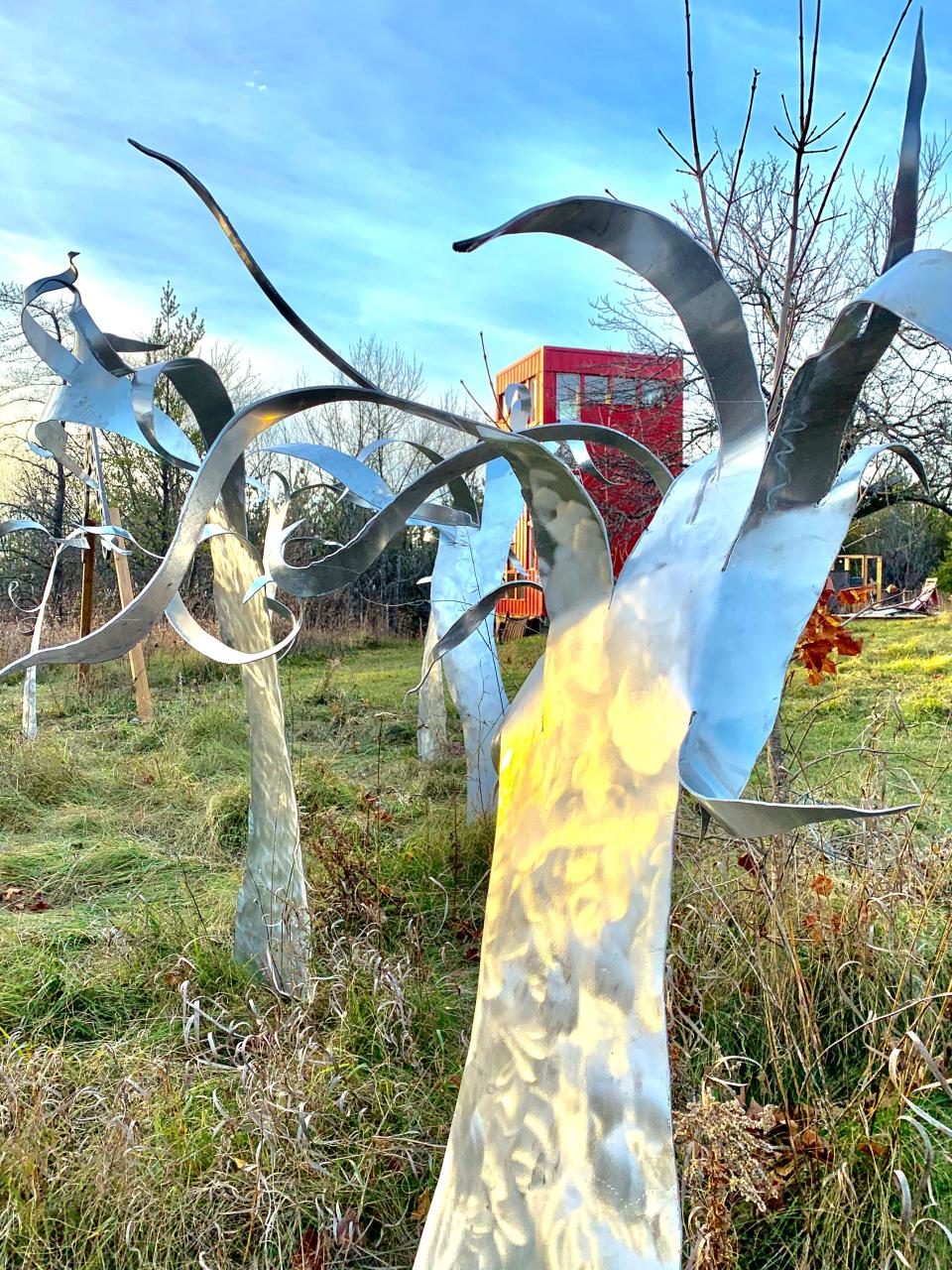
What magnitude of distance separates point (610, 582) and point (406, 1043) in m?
1.65

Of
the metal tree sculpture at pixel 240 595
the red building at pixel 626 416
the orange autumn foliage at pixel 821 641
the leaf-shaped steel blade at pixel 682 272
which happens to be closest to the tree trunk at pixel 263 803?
the metal tree sculpture at pixel 240 595

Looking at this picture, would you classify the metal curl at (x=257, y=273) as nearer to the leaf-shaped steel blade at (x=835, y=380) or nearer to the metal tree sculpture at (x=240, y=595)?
the leaf-shaped steel blade at (x=835, y=380)

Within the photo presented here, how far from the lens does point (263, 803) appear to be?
280 cm

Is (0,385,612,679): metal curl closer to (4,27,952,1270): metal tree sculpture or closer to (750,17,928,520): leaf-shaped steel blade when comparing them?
(4,27,952,1270): metal tree sculpture

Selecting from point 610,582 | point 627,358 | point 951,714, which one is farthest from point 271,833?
point 627,358

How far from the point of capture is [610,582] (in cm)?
125

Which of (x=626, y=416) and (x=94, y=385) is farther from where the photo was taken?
(x=626, y=416)

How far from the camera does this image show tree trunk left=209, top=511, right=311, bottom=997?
2.73 meters

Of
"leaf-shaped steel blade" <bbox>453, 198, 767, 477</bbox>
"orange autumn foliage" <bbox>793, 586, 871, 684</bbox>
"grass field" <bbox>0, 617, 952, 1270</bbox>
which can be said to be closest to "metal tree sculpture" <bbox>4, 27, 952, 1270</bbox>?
"leaf-shaped steel blade" <bbox>453, 198, 767, 477</bbox>

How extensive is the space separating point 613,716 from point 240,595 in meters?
1.86

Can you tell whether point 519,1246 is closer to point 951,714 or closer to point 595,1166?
point 595,1166

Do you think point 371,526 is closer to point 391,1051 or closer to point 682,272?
point 682,272

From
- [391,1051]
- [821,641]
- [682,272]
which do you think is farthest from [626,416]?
[682,272]

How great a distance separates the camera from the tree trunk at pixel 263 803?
2.73 metres
